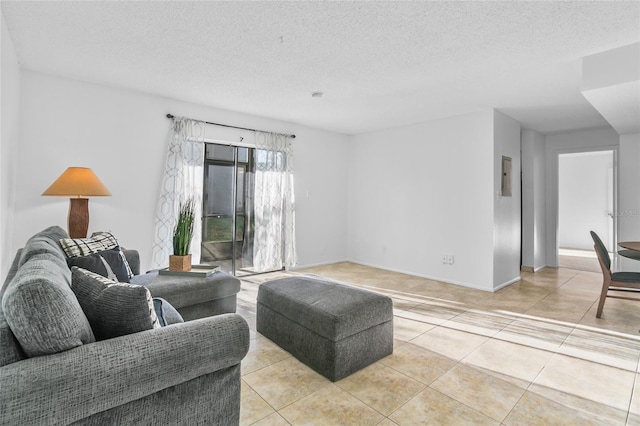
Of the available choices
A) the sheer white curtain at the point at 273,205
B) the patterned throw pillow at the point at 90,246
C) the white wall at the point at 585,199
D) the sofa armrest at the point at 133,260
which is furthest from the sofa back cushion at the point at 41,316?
the white wall at the point at 585,199

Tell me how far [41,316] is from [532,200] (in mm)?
6529

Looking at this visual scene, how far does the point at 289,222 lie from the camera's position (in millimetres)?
5285

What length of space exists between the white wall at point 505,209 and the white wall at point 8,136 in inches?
201

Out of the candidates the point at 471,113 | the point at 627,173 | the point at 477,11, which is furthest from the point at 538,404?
the point at 627,173

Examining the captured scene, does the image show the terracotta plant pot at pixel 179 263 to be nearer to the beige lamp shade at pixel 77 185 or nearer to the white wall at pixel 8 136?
the beige lamp shade at pixel 77 185

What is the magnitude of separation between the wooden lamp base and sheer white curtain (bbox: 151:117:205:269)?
87 centimetres

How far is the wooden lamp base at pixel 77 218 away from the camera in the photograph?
3117 mm

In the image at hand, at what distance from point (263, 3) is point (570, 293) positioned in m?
4.86

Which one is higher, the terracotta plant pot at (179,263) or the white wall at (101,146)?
the white wall at (101,146)

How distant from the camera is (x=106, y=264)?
2338mm

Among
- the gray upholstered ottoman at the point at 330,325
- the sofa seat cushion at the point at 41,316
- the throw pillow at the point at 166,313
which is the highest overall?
the sofa seat cushion at the point at 41,316

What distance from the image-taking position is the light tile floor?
177 centimetres

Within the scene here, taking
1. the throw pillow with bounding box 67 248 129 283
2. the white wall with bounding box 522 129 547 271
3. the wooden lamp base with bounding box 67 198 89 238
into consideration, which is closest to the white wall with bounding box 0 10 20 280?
the wooden lamp base with bounding box 67 198 89 238

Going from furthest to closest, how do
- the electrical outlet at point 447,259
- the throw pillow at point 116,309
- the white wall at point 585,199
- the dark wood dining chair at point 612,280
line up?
the white wall at point 585,199
the electrical outlet at point 447,259
the dark wood dining chair at point 612,280
the throw pillow at point 116,309
